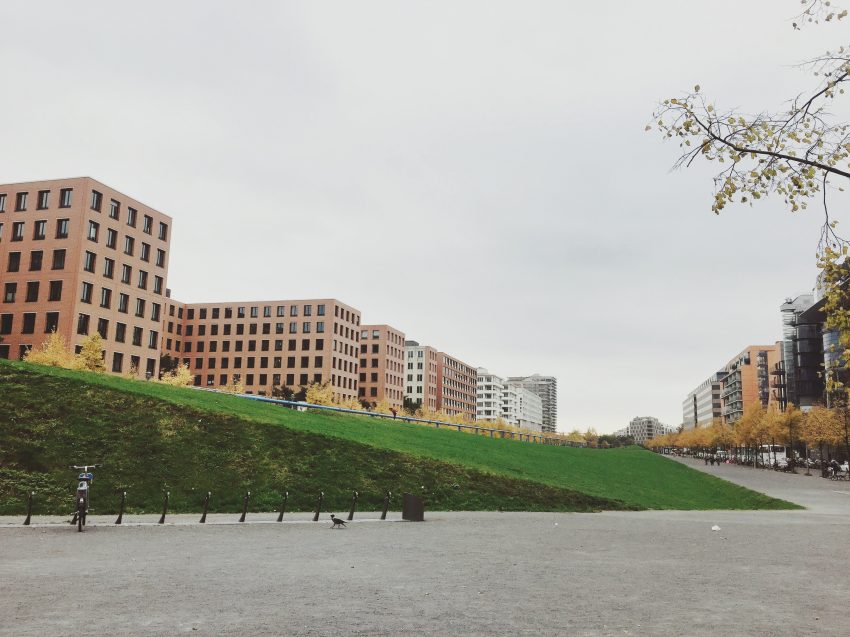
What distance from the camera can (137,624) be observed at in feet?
24.8

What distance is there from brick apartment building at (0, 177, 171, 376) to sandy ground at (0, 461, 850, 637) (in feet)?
191

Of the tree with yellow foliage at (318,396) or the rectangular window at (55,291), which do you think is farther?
the tree with yellow foliage at (318,396)

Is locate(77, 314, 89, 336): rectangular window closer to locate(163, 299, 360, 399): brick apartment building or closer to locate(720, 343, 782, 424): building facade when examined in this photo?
locate(163, 299, 360, 399): brick apartment building

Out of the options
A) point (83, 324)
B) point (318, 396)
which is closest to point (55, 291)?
point (83, 324)

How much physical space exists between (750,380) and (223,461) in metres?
179

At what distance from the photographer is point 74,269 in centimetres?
6962

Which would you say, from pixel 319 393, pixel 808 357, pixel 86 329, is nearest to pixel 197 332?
pixel 319 393

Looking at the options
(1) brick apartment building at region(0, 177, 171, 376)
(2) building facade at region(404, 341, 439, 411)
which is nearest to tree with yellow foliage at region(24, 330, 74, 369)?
(1) brick apartment building at region(0, 177, 171, 376)

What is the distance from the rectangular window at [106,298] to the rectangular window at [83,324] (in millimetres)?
2839

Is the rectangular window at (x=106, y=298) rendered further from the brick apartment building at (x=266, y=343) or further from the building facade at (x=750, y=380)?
the building facade at (x=750, y=380)

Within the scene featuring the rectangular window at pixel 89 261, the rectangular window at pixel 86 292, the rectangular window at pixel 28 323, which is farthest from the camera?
the rectangular window at pixel 89 261

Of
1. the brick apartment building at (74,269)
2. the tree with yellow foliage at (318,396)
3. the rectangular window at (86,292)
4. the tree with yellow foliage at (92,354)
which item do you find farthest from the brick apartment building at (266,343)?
the tree with yellow foliage at (92,354)

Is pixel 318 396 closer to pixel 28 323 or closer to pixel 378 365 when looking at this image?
pixel 28 323

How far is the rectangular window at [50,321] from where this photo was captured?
68812 millimetres
